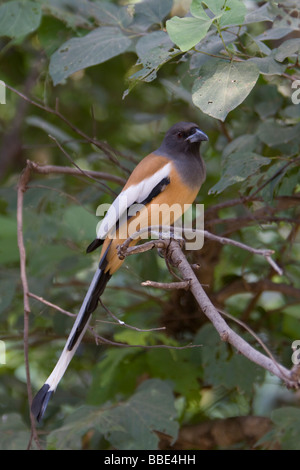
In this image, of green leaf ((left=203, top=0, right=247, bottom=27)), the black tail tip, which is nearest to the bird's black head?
green leaf ((left=203, top=0, right=247, bottom=27))

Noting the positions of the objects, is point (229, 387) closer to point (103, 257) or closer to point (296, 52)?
point (103, 257)

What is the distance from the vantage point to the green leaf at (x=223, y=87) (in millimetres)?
1674

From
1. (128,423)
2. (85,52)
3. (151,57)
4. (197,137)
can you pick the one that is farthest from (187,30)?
(128,423)

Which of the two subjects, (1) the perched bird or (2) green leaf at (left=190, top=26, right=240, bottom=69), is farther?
(1) the perched bird

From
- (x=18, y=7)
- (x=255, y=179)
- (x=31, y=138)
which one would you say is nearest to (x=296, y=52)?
(x=255, y=179)

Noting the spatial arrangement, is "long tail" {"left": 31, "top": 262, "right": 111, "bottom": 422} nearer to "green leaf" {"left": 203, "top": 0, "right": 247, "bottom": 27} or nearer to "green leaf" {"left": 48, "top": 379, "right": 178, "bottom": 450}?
"green leaf" {"left": 48, "top": 379, "right": 178, "bottom": 450}

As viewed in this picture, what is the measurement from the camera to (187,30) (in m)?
1.64

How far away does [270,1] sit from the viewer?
2.04 m

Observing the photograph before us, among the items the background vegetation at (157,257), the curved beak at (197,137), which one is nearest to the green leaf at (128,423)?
the background vegetation at (157,257)

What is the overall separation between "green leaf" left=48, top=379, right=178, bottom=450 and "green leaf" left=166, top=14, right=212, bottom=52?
1.31 meters

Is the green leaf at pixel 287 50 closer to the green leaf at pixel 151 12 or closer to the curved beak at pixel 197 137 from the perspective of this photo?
the green leaf at pixel 151 12

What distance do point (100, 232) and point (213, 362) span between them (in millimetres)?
719

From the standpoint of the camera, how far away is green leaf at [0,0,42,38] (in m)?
2.35

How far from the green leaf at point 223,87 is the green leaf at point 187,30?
0.15 metres
